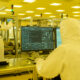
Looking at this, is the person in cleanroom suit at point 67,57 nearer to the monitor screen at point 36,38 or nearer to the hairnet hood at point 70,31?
the hairnet hood at point 70,31

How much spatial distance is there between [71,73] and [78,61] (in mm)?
106

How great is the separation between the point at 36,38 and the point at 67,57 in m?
0.86

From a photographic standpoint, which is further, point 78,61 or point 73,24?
point 73,24

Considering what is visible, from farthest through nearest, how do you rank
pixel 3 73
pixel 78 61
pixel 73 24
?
pixel 3 73 → pixel 73 24 → pixel 78 61

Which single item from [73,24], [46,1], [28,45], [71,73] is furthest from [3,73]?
[46,1]

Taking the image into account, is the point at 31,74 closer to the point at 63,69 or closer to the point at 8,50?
the point at 63,69

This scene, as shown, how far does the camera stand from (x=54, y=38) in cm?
211

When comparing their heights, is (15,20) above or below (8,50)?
above

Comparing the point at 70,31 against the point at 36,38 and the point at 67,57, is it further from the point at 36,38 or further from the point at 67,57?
the point at 36,38

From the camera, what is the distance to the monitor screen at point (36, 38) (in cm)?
195

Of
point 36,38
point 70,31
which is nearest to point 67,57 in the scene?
point 70,31

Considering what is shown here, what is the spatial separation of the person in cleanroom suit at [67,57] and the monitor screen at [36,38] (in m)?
0.65

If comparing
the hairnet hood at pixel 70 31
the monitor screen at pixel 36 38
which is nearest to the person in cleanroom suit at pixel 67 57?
the hairnet hood at pixel 70 31

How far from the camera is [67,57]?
1.20m
